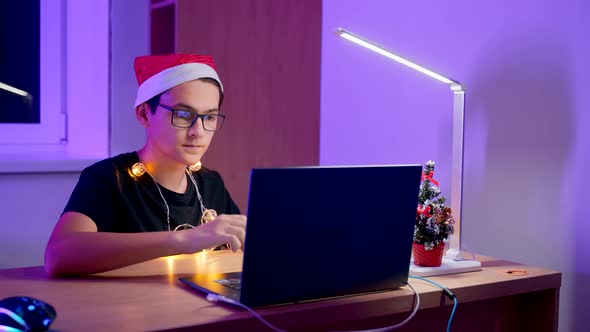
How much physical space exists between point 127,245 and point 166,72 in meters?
0.51

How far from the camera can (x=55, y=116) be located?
2.92m

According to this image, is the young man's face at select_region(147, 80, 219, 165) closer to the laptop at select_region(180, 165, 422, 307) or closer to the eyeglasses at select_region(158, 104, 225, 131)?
the eyeglasses at select_region(158, 104, 225, 131)

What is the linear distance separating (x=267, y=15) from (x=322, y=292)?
163cm

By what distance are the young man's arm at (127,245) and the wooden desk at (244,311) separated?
28 millimetres

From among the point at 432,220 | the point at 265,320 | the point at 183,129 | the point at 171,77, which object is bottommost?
the point at 265,320

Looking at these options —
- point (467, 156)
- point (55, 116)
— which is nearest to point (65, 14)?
point (55, 116)

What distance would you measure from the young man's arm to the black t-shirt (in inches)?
7.0

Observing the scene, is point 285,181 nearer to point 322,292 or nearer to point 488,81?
point 322,292

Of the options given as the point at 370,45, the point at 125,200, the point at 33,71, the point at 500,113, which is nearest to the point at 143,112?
the point at 125,200

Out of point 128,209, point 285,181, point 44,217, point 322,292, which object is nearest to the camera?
point 285,181

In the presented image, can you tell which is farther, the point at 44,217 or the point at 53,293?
the point at 44,217

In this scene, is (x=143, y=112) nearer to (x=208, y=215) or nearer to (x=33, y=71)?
(x=208, y=215)

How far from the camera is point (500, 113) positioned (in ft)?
6.98

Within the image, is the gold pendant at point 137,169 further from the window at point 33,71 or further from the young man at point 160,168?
the window at point 33,71
